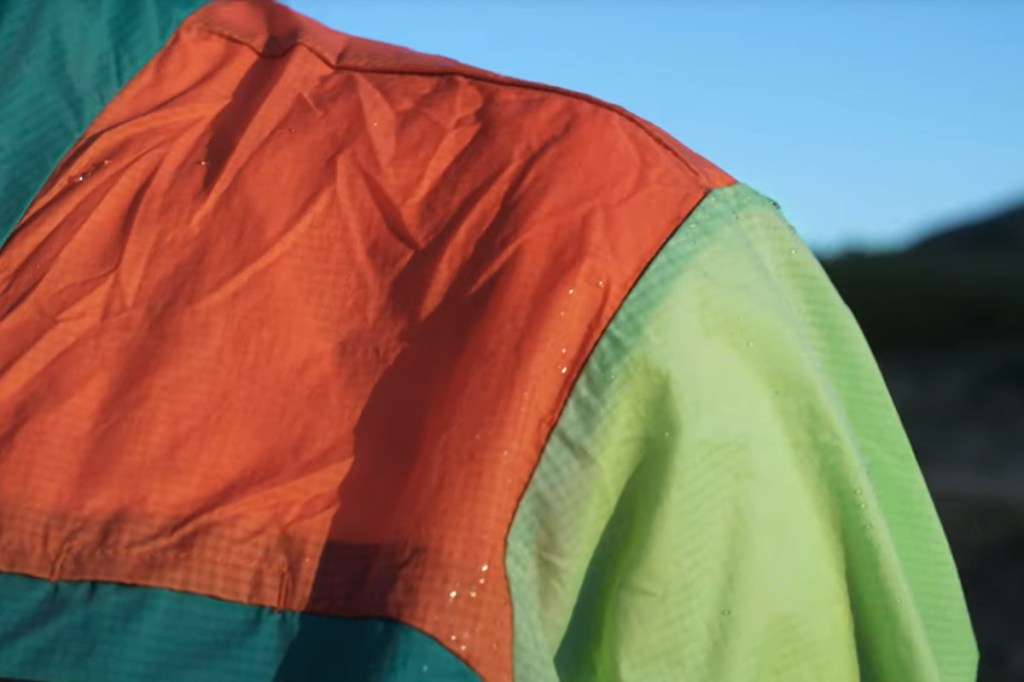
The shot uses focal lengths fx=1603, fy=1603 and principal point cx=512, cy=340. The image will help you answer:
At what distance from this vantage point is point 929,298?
8.30 m

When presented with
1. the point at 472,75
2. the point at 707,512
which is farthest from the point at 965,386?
the point at 707,512

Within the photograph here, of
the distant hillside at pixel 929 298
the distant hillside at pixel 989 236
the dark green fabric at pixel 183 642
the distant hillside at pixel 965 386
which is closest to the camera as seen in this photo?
the dark green fabric at pixel 183 642

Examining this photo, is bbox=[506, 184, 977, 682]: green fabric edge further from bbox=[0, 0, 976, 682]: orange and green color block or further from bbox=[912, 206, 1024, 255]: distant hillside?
bbox=[912, 206, 1024, 255]: distant hillside

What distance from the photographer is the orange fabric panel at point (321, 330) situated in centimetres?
117

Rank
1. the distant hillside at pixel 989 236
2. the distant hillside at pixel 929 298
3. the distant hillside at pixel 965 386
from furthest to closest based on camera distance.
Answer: the distant hillside at pixel 989 236, the distant hillside at pixel 929 298, the distant hillside at pixel 965 386

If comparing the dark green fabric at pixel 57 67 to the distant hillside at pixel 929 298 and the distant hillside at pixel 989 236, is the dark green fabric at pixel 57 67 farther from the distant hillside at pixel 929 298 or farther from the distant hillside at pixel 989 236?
the distant hillside at pixel 989 236

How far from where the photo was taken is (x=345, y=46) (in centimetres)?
152

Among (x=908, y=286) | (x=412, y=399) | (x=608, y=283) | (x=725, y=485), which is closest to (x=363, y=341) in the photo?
(x=412, y=399)

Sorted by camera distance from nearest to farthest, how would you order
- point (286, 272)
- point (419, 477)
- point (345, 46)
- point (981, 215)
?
point (419, 477) → point (286, 272) → point (345, 46) → point (981, 215)

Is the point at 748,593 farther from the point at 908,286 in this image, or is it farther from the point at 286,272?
the point at 908,286

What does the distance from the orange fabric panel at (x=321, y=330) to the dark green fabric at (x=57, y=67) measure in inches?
1.1

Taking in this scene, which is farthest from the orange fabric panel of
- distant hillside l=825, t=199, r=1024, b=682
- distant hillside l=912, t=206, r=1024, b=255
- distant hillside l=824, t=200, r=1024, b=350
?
distant hillside l=912, t=206, r=1024, b=255

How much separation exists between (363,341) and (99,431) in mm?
217

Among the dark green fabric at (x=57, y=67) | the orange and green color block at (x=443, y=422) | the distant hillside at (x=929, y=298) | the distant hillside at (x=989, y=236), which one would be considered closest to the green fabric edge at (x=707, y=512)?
the orange and green color block at (x=443, y=422)
